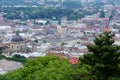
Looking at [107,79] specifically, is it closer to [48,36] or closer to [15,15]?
[48,36]

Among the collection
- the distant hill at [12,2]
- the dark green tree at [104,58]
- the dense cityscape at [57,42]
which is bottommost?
the distant hill at [12,2]

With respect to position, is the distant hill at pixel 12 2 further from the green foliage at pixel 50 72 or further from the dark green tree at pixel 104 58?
the dark green tree at pixel 104 58

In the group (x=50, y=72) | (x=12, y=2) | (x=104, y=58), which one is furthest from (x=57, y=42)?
(x=12, y=2)

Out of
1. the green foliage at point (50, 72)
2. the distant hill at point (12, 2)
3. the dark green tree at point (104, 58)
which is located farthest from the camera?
the distant hill at point (12, 2)

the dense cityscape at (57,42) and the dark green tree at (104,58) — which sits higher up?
the dark green tree at (104,58)

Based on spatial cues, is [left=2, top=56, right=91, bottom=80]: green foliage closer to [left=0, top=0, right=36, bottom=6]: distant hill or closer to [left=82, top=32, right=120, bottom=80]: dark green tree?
[left=82, top=32, right=120, bottom=80]: dark green tree

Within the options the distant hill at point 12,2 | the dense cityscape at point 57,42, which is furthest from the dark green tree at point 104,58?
the distant hill at point 12,2

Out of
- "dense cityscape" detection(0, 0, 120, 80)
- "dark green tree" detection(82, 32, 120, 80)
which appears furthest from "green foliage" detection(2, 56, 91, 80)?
"dark green tree" detection(82, 32, 120, 80)

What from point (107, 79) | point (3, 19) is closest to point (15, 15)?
point (3, 19)
